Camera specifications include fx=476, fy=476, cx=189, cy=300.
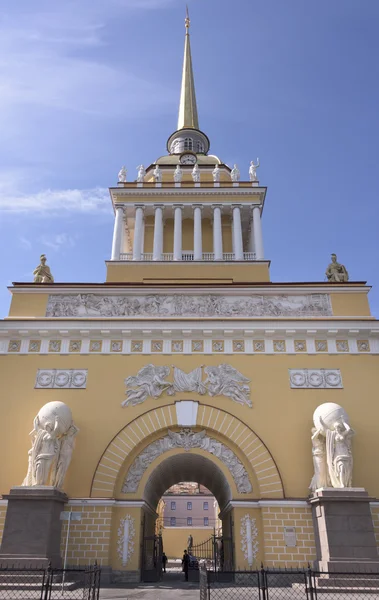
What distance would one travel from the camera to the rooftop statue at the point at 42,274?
55.3 feet

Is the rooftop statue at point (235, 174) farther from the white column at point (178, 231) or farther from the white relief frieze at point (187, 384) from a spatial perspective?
the white relief frieze at point (187, 384)

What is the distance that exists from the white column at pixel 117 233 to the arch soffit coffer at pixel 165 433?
899 cm

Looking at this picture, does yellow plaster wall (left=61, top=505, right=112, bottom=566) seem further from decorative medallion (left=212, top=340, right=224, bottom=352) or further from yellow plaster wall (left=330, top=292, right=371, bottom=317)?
yellow plaster wall (left=330, top=292, right=371, bottom=317)

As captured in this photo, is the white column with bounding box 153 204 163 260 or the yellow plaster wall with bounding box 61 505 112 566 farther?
the white column with bounding box 153 204 163 260

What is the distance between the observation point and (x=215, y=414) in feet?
44.7

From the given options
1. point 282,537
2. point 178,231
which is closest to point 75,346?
point 282,537

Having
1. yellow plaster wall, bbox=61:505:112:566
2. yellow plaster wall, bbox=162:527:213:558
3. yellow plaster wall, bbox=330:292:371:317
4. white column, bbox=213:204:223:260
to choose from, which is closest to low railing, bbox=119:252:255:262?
white column, bbox=213:204:223:260

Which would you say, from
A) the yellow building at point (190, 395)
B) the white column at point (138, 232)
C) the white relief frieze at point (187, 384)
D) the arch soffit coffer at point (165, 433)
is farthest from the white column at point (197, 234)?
the arch soffit coffer at point (165, 433)

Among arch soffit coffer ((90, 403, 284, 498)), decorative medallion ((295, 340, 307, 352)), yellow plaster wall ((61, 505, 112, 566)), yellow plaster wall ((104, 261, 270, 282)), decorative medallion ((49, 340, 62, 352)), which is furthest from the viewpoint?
yellow plaster wall ((104, 261, 270, 282))

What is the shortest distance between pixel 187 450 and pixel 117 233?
36.8 feet

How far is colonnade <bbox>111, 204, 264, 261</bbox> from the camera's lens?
20.6 metres

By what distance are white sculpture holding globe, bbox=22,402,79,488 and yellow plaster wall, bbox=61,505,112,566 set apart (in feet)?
3.80

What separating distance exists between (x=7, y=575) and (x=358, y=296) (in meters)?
12.5

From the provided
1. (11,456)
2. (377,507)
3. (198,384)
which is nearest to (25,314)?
(11,456)
